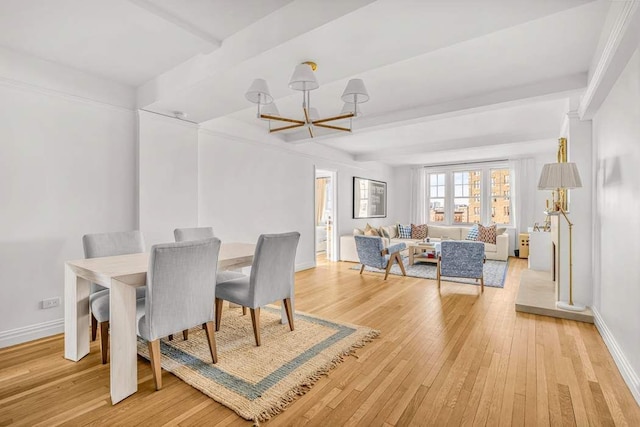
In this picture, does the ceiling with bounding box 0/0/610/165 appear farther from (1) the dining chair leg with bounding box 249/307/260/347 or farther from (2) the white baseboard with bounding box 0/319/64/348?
(2) the white baseboard with bounding box 0/319/64/348

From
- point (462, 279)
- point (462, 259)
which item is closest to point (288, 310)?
point (462, 259)

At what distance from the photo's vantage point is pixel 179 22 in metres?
2.20

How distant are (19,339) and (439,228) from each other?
7699 mm

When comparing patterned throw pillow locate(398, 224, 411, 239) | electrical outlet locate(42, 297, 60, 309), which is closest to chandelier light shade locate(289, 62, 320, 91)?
electrical outlet locate(42, 297, 60, 309)

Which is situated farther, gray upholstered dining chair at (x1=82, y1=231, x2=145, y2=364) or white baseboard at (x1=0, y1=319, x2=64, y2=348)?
white baseboard at (x1=0, y1=319, x2=64, y2=348)

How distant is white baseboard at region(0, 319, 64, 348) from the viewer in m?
2.63

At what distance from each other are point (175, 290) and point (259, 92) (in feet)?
4.98

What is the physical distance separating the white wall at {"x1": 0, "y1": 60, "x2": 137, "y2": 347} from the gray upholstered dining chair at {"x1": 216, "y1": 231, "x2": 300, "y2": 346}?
1.54 m

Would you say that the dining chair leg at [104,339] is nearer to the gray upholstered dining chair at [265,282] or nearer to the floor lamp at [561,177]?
the gray upholstered dining chair at [265,282]

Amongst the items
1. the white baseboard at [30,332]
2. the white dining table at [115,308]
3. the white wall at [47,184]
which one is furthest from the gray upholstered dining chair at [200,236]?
the white baseboard at [30,332]

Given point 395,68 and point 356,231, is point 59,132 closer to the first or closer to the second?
point 395,68

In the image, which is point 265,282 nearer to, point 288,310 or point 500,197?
point 288,310

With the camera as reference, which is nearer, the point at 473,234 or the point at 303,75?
the point at 303,75

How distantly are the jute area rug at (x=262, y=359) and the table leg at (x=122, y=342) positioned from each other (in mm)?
315
